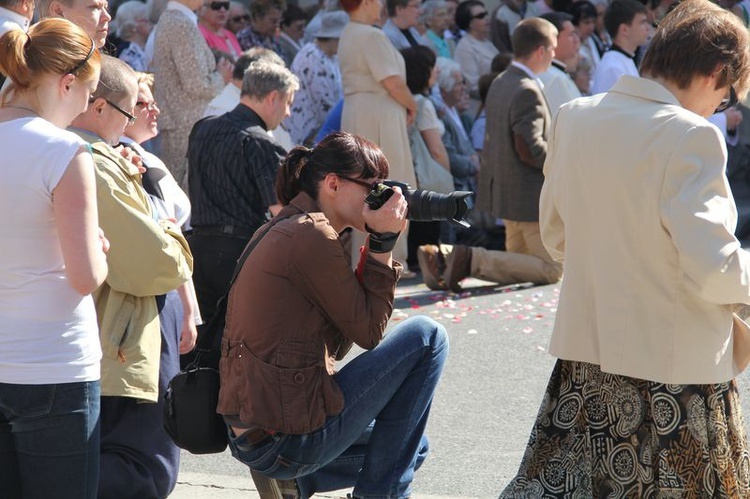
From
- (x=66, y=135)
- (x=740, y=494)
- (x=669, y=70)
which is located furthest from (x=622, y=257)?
(x=66, y=135)

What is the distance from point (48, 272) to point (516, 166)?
6030 mm

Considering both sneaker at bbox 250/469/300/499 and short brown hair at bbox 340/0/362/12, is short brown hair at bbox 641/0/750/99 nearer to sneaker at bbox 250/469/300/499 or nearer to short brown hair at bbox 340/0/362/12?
sneaker at bbox 250/469/300/499

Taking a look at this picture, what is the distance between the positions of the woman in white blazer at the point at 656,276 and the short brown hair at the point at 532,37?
16.9ft

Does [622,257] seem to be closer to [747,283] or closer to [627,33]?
[747,283]

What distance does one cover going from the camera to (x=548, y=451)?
3643 millimetres

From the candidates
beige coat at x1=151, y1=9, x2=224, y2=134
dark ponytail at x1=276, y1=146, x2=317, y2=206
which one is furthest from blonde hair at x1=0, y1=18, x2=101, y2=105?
beige coat at x1=151, y1=9, x2=224, y2=134

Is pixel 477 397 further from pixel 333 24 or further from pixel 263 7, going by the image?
pixel 263 7

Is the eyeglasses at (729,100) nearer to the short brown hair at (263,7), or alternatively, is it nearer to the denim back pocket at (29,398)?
the denim back pocket at (29,398)

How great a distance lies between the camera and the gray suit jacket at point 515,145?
851 cm

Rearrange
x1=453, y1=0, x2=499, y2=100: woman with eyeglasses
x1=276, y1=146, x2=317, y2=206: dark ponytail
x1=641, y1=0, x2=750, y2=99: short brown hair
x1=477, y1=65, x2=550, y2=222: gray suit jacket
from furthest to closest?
x1=453, y1=0, x2=499, y2=100: woman with eyeglasses, x1=477, y1=65, x2=550, y2=222: gray suit jacket, x1=276, y1=146, x2=317, y2=206: dark ponytail, x1=641, y1=0, x2=750, y2=99: short brown hair

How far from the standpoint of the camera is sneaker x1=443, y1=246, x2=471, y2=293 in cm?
864

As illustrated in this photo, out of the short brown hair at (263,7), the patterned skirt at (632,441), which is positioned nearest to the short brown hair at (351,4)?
the short brown hair at (263,7)

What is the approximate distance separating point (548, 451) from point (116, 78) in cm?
198

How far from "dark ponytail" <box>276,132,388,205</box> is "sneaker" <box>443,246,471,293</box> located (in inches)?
195
